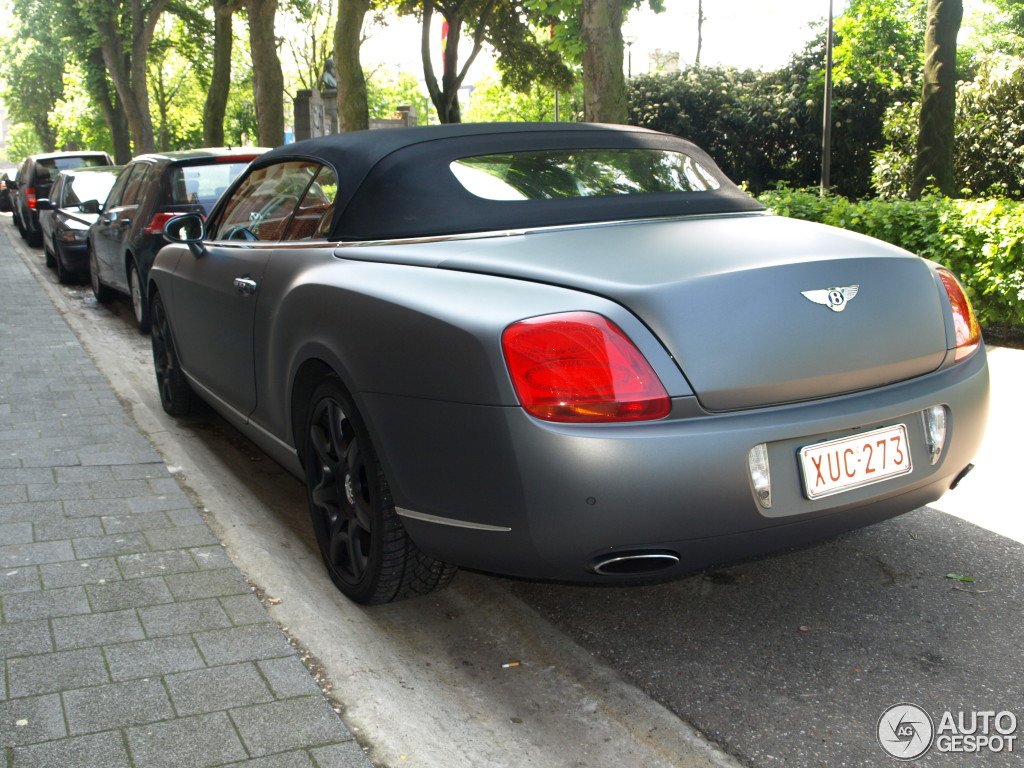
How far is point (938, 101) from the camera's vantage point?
13.4 m

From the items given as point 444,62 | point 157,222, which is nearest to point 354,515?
point 157,222

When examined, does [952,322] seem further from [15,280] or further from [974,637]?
[15,280]

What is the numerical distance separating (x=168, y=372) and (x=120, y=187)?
5.10 m

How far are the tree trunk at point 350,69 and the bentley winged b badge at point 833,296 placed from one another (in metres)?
15.5

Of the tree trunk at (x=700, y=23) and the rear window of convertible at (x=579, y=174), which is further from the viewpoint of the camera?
the tree trunk at (x=700, y=23)

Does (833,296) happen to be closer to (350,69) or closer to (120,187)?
(120,187)

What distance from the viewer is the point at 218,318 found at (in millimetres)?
4777

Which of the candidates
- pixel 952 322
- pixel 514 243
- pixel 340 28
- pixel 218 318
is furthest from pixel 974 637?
pixel 340 28

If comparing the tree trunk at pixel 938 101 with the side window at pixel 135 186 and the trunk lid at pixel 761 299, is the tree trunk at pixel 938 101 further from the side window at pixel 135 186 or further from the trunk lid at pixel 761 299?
the trunk lid at pixel 761 299

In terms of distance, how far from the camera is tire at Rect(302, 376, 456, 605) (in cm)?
335

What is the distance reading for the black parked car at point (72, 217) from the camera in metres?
13.7

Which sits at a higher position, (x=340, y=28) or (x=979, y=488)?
(x=340, y=28)

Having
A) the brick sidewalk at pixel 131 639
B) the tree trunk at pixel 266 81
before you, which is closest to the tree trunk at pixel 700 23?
the tree trunk at pixel 266 81

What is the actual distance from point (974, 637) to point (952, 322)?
0.96 metres
